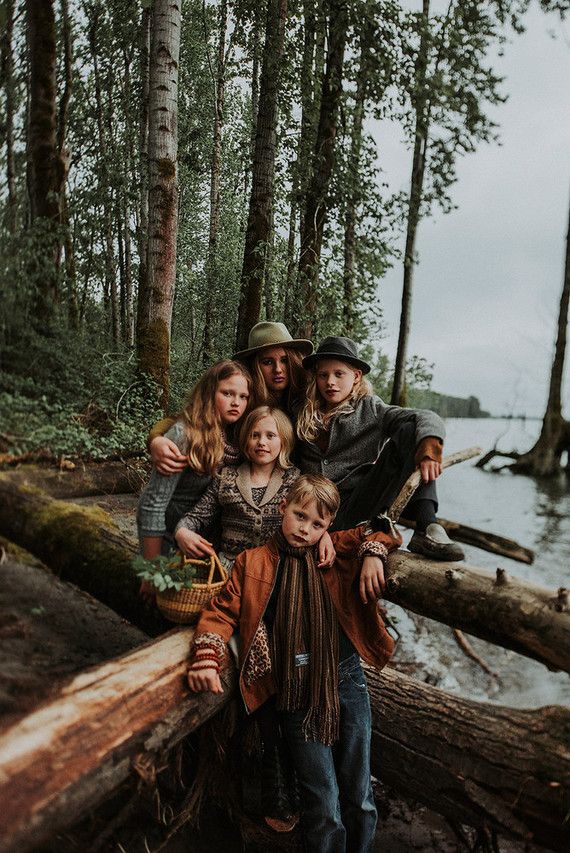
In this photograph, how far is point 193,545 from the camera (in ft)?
9.22

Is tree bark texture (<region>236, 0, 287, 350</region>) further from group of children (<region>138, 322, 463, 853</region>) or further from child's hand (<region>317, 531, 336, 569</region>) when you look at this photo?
Result: child's hand (<region>317, 531, 336, 569</region>)

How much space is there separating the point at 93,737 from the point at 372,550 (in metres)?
1.48

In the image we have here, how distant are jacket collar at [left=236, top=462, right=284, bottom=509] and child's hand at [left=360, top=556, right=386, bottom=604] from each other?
2.27ft

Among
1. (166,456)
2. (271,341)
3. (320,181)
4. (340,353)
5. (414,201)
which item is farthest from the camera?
(414,201)

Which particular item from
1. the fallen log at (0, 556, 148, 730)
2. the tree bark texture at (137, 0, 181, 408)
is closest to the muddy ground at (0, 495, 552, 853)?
the fallen log at (0, 556, 148, 730)

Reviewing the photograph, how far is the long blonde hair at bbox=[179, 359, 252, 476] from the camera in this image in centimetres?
307

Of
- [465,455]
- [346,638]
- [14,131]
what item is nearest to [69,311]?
[14,131]

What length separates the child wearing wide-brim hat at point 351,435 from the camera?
3.37 m

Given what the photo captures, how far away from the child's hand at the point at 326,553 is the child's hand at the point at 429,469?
692 mm

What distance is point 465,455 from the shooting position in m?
5.15

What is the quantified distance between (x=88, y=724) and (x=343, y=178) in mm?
7842

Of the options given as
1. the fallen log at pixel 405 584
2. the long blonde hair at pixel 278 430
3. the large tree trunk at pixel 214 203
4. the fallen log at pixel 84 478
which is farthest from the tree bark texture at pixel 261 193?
the fallen log at pixel 405 584

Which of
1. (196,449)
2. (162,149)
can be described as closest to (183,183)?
(162,149)

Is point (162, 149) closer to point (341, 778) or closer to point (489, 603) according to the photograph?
point (489, 603)
